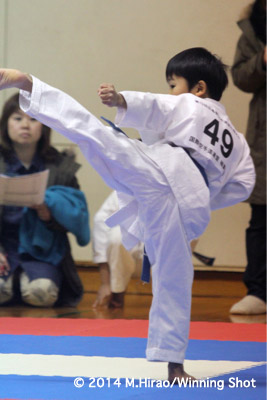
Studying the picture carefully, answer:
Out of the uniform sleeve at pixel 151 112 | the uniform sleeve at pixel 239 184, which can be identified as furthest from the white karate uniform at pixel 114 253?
the uniform sleeve at pixel 151 112

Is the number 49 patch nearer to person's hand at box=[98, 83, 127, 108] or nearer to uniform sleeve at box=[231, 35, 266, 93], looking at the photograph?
person's hand at box=[98, 83, 127, 108]

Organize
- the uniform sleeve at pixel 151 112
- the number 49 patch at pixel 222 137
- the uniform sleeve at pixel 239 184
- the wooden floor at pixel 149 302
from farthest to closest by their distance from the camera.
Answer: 1. the wooden floor at pixel 149 302
2. the uniform sleeve at pixel 239 184
3. the number 49 patch at pixel 222 137
4. the uniform sleeve at pixel 151 112

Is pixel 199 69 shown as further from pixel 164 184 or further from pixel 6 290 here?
pixel 6 290

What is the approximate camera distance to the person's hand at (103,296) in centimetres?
347

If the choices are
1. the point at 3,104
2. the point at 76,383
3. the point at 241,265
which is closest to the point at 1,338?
the point at 76,383

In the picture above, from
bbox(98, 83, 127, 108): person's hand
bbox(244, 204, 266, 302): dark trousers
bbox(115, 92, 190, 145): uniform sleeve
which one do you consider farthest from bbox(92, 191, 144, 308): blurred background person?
bbox(98, 83, 127, 108): person's hand

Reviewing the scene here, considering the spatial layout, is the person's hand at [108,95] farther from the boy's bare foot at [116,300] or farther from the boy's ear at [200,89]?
the boy's bare foot at [116,300]

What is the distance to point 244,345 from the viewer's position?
235 cm

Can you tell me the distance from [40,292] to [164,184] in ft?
5.74

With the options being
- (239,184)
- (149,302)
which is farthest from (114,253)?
(239,184)

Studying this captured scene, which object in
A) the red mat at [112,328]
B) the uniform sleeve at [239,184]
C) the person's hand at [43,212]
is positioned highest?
the person's hand at [43,212]

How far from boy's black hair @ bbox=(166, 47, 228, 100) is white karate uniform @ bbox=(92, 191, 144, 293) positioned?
170 cm

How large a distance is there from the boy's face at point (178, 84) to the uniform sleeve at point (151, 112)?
10cm

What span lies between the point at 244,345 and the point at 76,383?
0.89 metres
